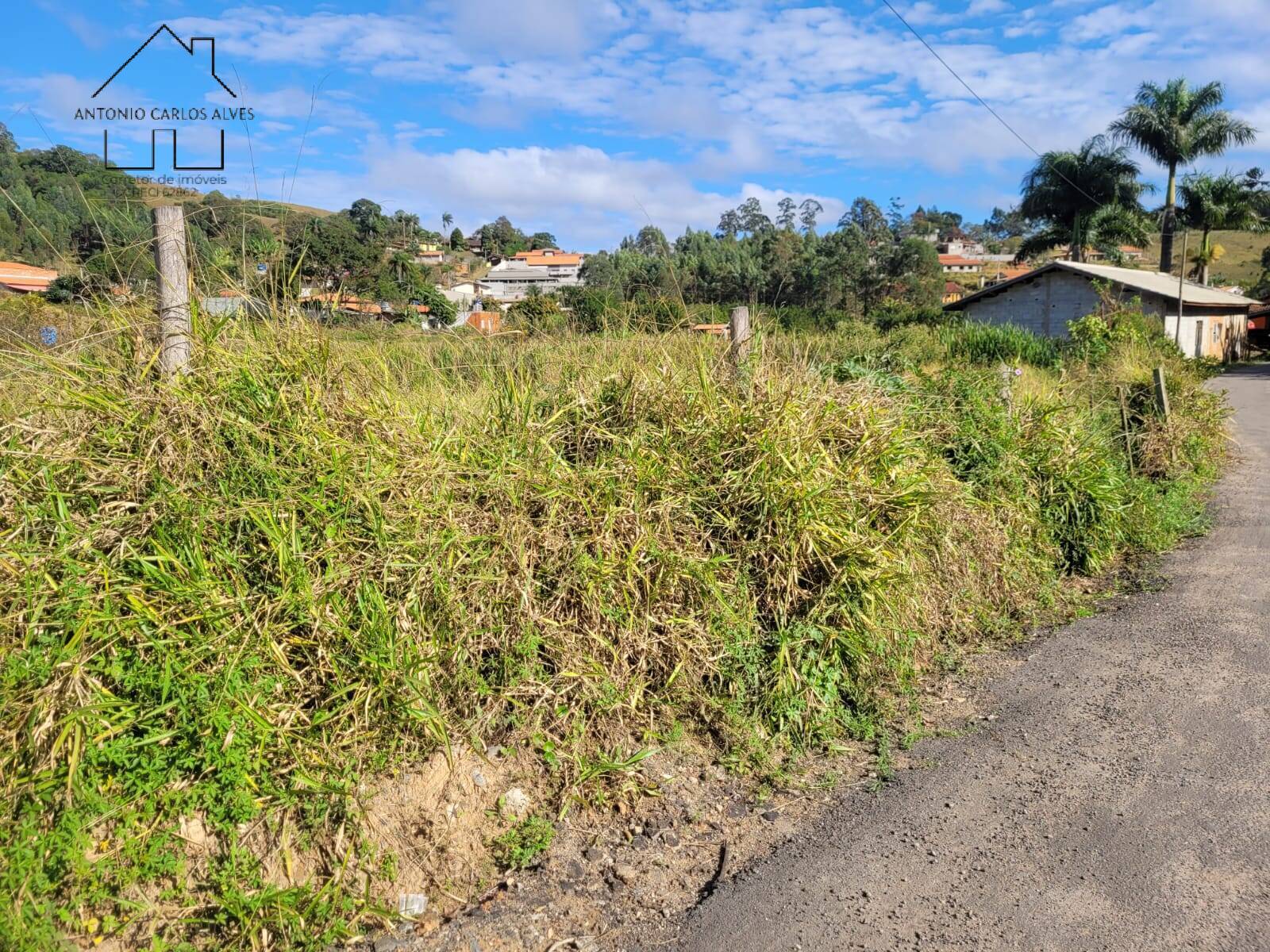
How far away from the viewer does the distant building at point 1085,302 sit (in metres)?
27.6

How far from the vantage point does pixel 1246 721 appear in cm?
429

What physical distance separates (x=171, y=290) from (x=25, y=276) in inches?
47.0

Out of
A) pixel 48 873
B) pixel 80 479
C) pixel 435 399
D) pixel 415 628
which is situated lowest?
pixel 48 873

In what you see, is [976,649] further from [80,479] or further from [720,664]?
[80,479]

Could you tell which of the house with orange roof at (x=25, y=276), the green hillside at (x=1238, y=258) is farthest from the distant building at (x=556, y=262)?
the green hillside at (x=1238, y=258)

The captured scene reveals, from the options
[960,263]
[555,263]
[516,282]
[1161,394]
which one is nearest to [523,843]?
[516,282]

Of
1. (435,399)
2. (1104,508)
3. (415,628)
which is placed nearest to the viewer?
(415,628)

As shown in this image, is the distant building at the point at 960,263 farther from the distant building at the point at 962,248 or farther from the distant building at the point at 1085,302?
the distant building at the point at 1085,302

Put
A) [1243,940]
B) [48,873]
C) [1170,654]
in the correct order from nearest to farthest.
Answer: [48,873] → [1243,940] → [1170,654]

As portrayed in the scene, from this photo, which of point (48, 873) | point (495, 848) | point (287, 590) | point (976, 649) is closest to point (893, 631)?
point (976, 649)

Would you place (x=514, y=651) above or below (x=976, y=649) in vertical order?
above

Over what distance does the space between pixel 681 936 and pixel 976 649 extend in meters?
3.15

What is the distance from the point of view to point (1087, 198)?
3947 cm

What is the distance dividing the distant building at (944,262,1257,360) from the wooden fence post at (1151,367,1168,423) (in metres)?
17.8
